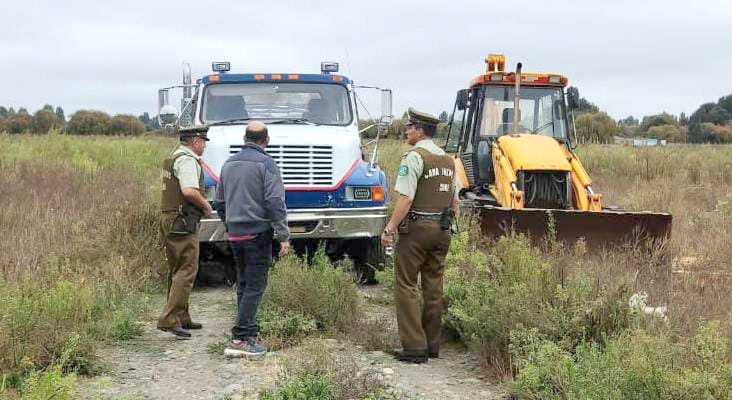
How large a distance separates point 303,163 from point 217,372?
321cm

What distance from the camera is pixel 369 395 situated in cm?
462

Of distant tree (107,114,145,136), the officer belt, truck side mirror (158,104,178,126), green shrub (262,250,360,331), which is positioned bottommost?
green shrub (262,250,360,331)

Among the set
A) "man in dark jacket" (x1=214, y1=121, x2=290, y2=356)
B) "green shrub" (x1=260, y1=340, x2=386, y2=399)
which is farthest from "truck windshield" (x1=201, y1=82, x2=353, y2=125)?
"green shrub" (x1=260, y1=340, x2=386, y2=399)

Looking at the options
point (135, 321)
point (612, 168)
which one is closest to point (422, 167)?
point (135, 321)

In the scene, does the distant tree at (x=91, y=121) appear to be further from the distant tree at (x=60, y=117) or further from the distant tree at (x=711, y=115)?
the distant tree at (x=711, y=115)

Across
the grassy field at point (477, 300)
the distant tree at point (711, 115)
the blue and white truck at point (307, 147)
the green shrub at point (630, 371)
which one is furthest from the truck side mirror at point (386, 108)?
the distant tree at point (711, 115)

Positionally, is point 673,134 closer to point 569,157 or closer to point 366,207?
point 569,157

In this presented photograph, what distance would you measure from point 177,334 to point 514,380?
3.02 m

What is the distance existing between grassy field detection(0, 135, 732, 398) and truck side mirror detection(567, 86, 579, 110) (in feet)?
7.73

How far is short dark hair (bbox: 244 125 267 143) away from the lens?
19.4 ft

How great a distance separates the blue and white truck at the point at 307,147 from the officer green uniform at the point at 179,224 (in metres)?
1.27

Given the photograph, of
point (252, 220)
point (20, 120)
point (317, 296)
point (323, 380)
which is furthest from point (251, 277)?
point (20, 120)

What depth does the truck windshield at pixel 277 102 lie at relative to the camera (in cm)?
894

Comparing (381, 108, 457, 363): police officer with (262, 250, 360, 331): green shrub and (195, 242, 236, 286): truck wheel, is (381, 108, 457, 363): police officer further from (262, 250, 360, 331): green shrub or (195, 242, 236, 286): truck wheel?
(195, 242, 236, 286): truck wheel
